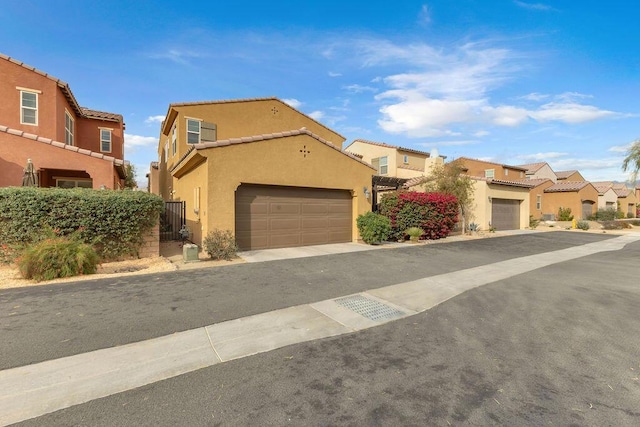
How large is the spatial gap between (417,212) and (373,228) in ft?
11.5

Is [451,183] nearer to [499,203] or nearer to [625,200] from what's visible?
[499,203]

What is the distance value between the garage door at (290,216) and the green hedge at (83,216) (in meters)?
3.09

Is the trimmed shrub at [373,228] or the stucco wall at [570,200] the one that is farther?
the stucco wall at [570,200]

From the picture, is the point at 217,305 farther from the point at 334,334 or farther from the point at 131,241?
the point at 131,241

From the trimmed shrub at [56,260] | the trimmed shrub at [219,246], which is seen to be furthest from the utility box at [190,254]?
the trimmed shrub at [56,260]

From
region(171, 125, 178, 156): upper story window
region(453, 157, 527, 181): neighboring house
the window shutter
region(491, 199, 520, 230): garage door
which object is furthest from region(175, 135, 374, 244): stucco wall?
region(453, 157, 527, 181): neighboring house

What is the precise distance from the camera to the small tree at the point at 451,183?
62.2 ft

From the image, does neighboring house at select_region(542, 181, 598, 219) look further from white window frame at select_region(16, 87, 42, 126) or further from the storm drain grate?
white window frame at select_region(16, 87, 42, 126)

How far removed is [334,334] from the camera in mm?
4359

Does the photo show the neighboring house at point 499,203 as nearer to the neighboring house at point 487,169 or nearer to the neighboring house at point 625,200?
the neighboring house at point 487,169

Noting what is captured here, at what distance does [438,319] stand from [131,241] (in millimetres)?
9054

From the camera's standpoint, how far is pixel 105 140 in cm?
2041

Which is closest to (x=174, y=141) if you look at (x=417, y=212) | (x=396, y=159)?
(x=417, y=212)

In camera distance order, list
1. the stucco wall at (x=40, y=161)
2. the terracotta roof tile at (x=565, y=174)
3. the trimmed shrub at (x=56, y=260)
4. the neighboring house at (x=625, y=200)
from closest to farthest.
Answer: the trimmed shrub at (x=56, y=260), the stucco wall at (x=40, y=161), the neighboring house at (x=625, y=200), the terracotta roof tile at (x=565, y=174)
